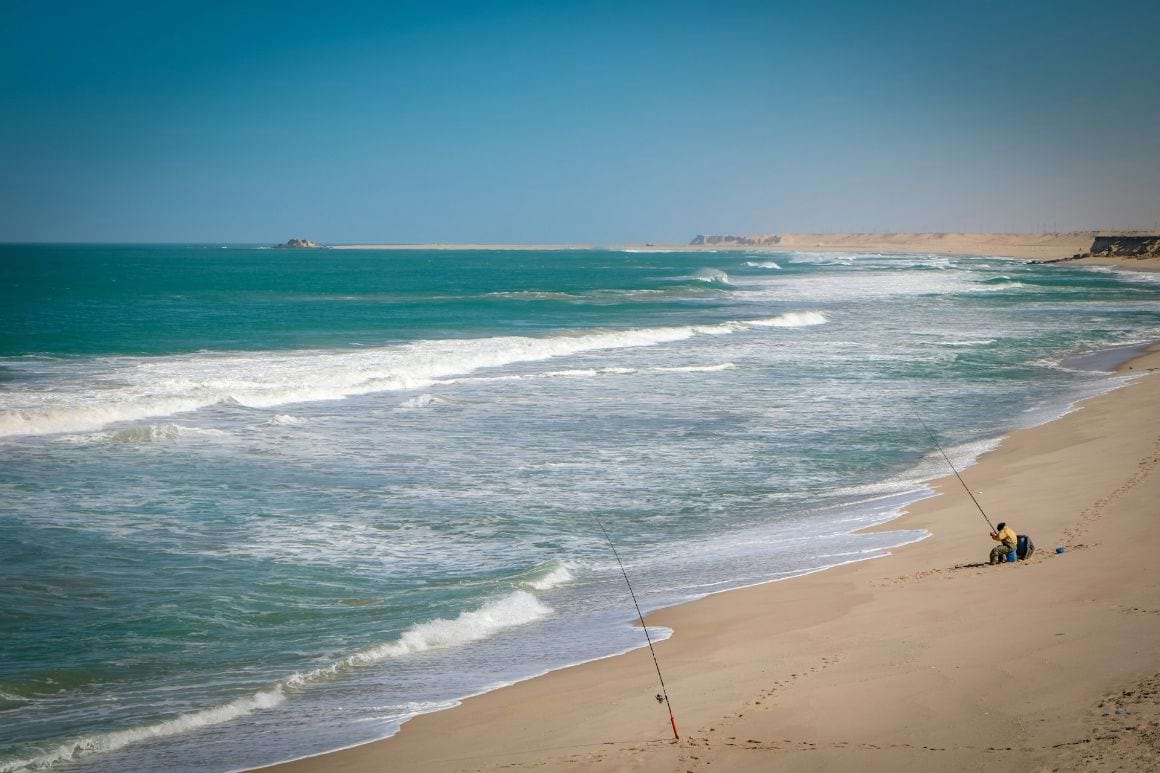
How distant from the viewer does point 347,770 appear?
217 inches

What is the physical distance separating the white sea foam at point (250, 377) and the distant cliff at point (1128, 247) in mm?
83762

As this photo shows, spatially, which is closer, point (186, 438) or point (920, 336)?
point (186, 438)

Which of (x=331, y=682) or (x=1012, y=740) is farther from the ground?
(x=1012, y=740)

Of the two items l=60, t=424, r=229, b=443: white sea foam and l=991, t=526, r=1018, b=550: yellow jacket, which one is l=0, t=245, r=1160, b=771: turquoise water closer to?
l=60, t=424, r=229, b=443: white sea foam

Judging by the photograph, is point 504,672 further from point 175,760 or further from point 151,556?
point 151,556

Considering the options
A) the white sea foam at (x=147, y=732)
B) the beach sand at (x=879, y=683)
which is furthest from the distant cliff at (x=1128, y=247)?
the white sea foam at (x=147, y=732)

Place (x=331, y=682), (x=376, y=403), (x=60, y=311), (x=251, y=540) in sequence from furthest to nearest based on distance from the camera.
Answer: (x=60, y=311) < (x=376, y=403) < (x=251, y=540) < (x=331, y=682)

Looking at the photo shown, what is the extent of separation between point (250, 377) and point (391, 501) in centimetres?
1205

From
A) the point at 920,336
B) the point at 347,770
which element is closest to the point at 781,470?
the point at 347,770

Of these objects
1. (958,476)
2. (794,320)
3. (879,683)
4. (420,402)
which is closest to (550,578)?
(879,683)

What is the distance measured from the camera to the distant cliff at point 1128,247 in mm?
94188

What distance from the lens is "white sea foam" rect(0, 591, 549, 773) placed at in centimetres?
585

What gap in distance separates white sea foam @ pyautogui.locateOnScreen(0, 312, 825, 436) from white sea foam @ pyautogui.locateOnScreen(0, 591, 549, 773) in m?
11.6

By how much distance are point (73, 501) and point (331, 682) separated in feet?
21.7
